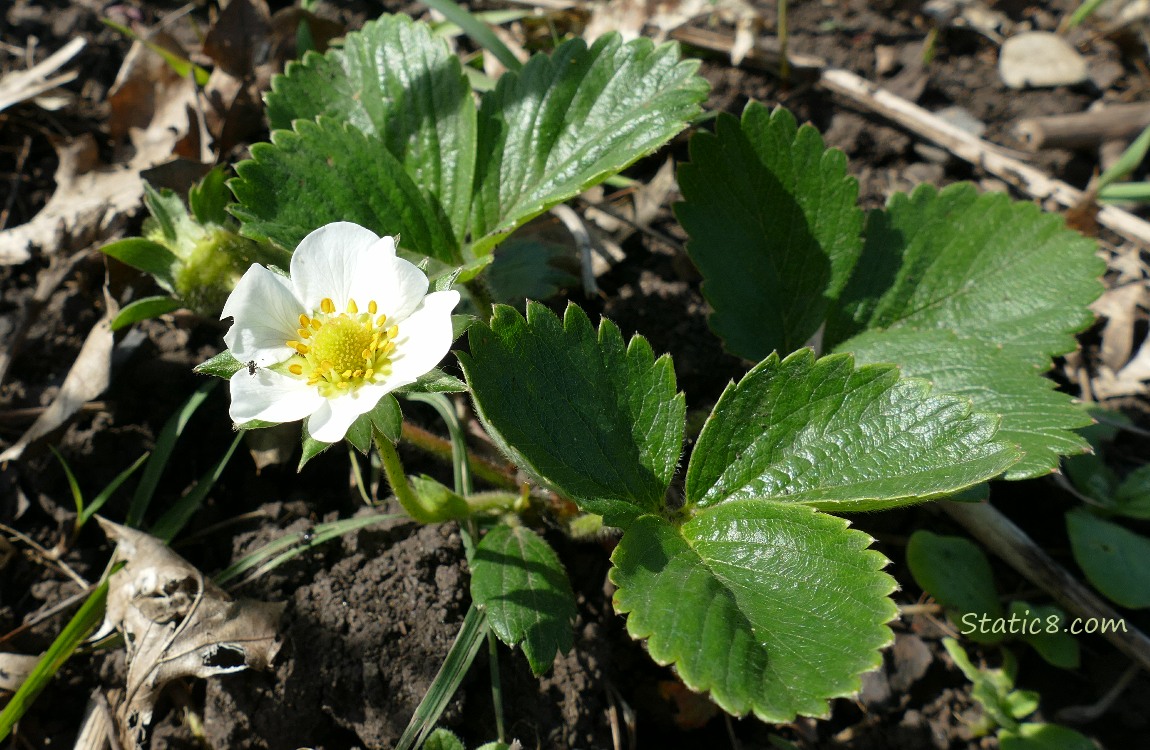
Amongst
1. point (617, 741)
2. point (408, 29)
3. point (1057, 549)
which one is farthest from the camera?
point (1057, 549)

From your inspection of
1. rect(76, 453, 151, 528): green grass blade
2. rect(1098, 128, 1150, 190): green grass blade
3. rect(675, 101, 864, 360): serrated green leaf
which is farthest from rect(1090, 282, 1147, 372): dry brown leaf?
rect(76, 453, 151, 528): green grass blade

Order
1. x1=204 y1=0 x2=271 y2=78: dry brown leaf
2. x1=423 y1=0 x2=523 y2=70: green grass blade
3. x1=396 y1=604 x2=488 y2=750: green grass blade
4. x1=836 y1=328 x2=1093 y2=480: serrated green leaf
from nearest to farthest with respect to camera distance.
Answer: x1=396 y1=604 x2=488 y2=750: green grass blade
x1=836 y1=328 x2=1093 y2=480: serrated green leaf
x1=423 y1=0 x2=523 y2=70: green grass blade
x1=204 y1=0 x2=271 y2=78: dry brown leaf

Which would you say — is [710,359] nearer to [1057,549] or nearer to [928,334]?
[928,334]

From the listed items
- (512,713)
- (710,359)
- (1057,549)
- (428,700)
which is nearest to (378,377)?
(428,700)

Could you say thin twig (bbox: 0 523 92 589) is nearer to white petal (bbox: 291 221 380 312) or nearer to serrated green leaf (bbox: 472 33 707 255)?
white petal (bbox: 291 221 380 312)

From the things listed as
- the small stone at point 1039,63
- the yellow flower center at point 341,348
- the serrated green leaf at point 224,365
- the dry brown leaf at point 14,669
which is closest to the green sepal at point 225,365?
the serrated green leaf at point 224,365

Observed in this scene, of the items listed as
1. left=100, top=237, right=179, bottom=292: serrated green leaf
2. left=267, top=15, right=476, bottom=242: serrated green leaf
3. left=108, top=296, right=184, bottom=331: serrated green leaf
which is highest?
left=267, top=15, right=476, bottom=242: serrated green leaf
